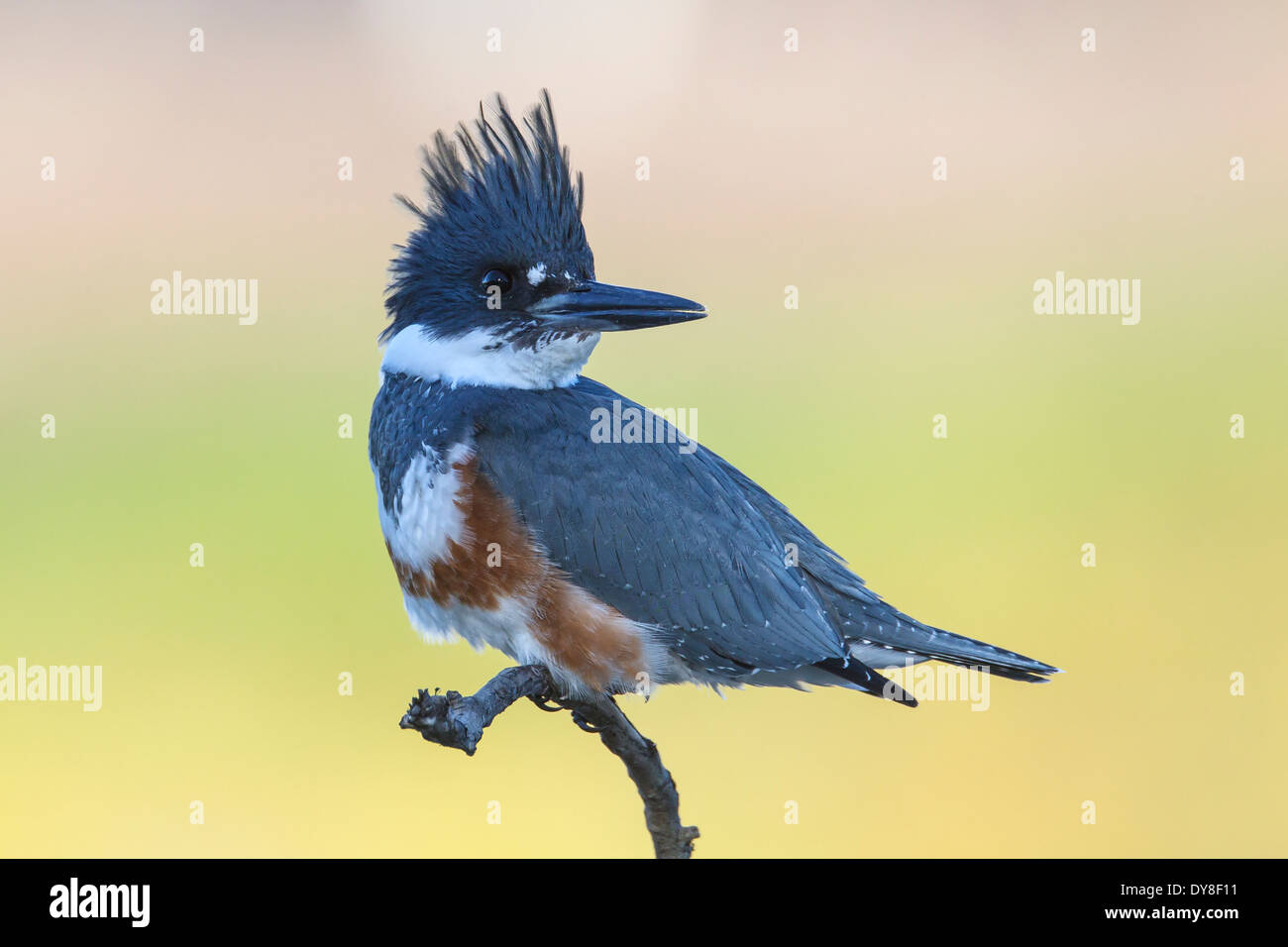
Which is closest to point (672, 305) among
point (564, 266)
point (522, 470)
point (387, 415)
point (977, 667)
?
point (564, 266)

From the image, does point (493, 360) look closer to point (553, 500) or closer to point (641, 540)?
point (553, 500)

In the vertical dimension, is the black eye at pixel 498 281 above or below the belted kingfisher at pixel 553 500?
above

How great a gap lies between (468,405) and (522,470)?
23cm

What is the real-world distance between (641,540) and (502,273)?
79cm

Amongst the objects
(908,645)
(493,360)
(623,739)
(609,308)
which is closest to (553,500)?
(493,360)

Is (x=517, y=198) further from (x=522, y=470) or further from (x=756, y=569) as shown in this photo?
(x=756, y=569)

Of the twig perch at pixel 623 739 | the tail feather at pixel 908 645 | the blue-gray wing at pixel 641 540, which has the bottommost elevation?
the twig perch at pixel 623 739

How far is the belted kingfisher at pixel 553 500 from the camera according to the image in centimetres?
294

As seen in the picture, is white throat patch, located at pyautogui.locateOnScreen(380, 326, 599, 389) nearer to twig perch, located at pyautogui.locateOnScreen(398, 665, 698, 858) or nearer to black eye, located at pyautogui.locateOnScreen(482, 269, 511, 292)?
black eye, located at pyautogui.locateOnScreen(482, 269, 511, 292)

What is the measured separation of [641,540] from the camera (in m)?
3.00

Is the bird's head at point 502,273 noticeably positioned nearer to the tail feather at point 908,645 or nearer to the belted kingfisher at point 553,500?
the belted kingfisher at point 553,500

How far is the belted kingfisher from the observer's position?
2.94m

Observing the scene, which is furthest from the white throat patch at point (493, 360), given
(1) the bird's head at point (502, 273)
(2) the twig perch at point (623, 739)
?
(2) the twig perch at point (623, 739)

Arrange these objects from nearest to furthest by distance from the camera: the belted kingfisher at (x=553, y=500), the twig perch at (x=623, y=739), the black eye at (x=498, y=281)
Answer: the twig perch at (x=623, y=739) < the belted kingfisher at (x=553, y=500) < the black eye at (x=498, y=281)
